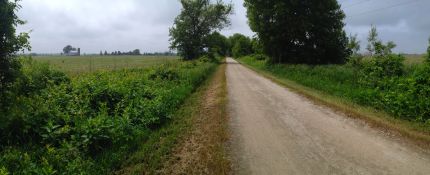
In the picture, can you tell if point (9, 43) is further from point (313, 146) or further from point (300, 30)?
point (300, 30)

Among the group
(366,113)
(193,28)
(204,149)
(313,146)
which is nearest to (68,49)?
(193,28)

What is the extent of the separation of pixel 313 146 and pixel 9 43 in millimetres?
7205

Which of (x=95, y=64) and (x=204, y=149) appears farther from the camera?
(x=95, y=64)

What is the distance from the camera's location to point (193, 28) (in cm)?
6319

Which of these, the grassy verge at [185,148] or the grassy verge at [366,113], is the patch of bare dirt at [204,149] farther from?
the grassy verge at [366,113]

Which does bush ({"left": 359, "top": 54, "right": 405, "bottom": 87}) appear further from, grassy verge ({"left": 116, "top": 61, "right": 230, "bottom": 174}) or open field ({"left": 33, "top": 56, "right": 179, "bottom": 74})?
open field ({"left": 33, "top": 56, "right": 179, "bottom": 74})

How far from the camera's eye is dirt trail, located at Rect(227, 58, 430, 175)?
651 cm

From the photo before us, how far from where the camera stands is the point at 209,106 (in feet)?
43.3

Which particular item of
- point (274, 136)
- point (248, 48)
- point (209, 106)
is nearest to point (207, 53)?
point (248, 48)

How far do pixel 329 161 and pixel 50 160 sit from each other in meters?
5.18

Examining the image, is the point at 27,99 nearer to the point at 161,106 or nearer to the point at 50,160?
the point at 50,160

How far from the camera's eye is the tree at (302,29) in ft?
113

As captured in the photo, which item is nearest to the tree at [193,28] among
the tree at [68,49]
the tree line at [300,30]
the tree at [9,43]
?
the tree line at [300,30]

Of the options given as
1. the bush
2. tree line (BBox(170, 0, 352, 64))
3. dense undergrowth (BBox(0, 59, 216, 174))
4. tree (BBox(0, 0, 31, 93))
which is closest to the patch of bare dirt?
dense undergrowth (BBox(0, 59, 216, 174))
